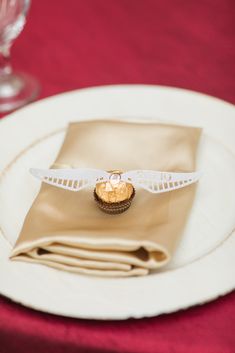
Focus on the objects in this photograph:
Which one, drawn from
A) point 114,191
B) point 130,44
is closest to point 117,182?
point 114,191

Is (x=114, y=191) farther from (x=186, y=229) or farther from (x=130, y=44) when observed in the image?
(x=130, y=44)

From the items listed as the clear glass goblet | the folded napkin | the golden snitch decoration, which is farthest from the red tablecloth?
the golden snitch decoration

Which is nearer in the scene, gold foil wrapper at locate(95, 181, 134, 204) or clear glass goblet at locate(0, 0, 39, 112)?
gold foil wrapper at locate(95, 181, 134, 204)

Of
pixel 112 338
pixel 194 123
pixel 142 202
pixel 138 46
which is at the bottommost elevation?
pixel 112 338

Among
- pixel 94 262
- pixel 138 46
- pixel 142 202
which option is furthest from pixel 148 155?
pixel 138 46

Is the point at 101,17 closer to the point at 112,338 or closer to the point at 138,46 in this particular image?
the point at 138,46

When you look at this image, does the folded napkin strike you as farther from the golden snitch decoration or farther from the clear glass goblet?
the clear glass goblet
